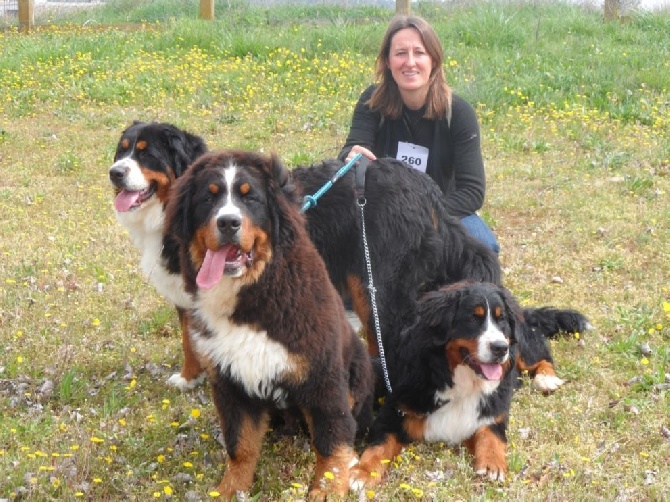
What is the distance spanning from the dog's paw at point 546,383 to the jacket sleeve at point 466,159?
4.18 feet

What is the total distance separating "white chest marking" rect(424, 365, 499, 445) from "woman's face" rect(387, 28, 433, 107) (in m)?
2.12

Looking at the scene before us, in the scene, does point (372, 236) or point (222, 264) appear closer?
point (222, 264)

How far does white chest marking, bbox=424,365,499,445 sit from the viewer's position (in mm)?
4016

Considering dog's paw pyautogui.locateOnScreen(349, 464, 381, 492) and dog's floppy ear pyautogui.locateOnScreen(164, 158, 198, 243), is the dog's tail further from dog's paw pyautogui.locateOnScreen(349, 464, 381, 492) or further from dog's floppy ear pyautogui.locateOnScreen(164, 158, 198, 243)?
dog's floppy ear pyautogui.locateOnScreen(164, 158, 198, 243)

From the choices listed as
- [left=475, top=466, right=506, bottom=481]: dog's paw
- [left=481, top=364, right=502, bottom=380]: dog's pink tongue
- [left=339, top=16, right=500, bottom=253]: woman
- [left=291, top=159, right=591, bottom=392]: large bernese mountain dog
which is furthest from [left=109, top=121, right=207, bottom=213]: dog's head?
[left=475, top=466, right=506, bottom=481]: dog's paw

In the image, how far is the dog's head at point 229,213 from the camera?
10.7 ft

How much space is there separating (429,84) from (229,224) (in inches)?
105

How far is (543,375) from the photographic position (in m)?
4.61

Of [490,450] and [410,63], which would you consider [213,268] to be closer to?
[490,450]

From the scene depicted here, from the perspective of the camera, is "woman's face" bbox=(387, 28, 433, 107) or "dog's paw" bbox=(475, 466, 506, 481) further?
"woman's face" bbox=(387, 28, 433, 107)

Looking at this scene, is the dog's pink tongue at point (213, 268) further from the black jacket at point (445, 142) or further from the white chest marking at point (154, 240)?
the black jacket at point (445, 142)

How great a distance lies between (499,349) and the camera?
150 inches

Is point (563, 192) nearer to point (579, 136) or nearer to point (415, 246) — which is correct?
point (579, 136)

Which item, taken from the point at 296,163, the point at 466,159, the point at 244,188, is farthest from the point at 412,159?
the point at 296,163
